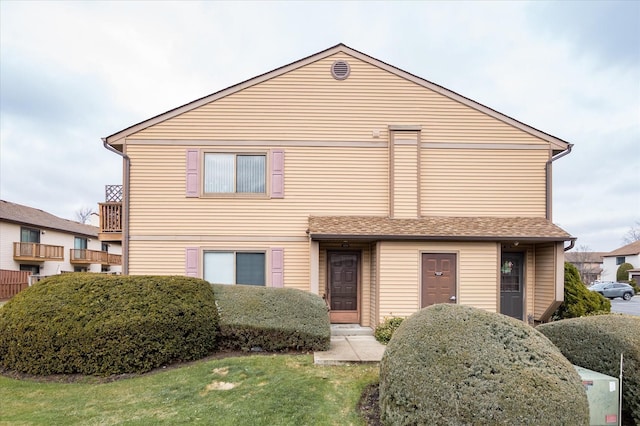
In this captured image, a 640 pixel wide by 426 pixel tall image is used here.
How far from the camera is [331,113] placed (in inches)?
408

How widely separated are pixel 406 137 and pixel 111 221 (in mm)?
8974

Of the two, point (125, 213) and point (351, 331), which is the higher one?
point (125, 213)

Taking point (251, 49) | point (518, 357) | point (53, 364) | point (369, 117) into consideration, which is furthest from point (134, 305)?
point (251, 49)

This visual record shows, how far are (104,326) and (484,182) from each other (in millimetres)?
10220

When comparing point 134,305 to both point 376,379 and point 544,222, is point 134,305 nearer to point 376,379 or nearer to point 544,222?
point 376,379

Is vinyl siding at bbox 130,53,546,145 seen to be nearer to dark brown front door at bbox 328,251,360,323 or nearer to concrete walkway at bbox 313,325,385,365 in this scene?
dark brown front door at bbox 328,251,360,323

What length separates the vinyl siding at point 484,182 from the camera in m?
10.3

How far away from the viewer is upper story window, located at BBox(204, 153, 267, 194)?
397 inches

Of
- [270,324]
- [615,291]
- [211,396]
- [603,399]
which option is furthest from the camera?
[615,291]

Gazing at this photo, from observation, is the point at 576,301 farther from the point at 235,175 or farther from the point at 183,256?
the point at 183,256

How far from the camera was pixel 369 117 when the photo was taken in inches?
408

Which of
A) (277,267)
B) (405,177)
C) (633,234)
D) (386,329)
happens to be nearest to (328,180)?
(405,177)

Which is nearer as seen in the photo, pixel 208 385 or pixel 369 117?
pixel 208 385

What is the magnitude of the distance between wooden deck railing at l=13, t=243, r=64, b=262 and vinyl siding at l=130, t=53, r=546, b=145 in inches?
797
